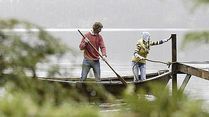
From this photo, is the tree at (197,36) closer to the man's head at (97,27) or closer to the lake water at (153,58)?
the lake water at (153,58)

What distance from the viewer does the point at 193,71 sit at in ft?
34.1

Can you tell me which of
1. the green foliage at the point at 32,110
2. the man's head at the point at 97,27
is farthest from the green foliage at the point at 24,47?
the man's head at the point at 97,27

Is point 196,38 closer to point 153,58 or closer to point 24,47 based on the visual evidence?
point 24,47

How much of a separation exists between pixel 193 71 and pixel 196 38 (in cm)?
855

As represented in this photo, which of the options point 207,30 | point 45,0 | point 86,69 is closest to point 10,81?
point 207,30

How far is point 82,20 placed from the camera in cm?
16650

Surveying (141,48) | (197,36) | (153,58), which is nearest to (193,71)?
(141,48)

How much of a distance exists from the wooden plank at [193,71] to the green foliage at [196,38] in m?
7.61

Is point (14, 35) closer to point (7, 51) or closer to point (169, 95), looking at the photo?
point (7, 51)

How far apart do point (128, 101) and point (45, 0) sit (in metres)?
155

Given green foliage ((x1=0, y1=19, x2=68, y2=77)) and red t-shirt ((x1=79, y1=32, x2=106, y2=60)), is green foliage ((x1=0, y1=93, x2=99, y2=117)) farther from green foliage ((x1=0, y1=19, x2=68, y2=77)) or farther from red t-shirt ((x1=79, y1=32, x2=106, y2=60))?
red t-shirt ((x1=79, y1=32, x2=106, y2=60))

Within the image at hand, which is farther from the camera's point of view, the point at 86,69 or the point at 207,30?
the point at 86,69

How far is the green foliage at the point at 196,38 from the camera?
192cm

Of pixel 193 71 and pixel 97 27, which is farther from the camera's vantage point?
pixel 97 27
